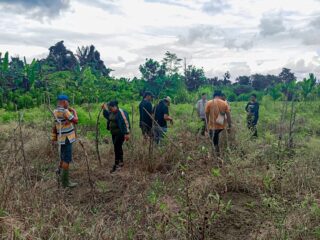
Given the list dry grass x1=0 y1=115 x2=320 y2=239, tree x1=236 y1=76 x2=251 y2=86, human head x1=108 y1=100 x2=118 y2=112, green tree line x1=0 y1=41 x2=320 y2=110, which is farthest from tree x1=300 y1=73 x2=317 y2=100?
tree x1=236 y1=76 x2=251 y2=86

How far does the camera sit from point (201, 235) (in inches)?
126

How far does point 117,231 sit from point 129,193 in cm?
139

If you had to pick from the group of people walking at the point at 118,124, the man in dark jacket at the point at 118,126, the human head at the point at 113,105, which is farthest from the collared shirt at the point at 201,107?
the human head at the point at 113,105

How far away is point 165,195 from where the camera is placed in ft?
14.0

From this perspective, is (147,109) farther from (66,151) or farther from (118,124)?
(66,151)

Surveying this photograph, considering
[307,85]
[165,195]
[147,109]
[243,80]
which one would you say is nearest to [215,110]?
[147,109]

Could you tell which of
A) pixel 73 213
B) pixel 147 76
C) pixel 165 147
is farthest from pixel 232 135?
pixel 147 76

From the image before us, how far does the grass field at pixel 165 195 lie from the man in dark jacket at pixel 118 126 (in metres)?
0.19

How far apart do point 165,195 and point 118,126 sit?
6.70 ft

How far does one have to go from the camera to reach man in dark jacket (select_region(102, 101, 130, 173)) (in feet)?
19.4

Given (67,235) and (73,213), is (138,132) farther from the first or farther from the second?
(67,235)

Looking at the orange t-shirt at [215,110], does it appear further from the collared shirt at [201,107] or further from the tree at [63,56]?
the tree at [63,56]

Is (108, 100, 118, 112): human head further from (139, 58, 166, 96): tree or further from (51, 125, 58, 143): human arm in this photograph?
(139, 58, 166, 96): tree

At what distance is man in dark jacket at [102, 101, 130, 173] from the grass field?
19 centimetres
